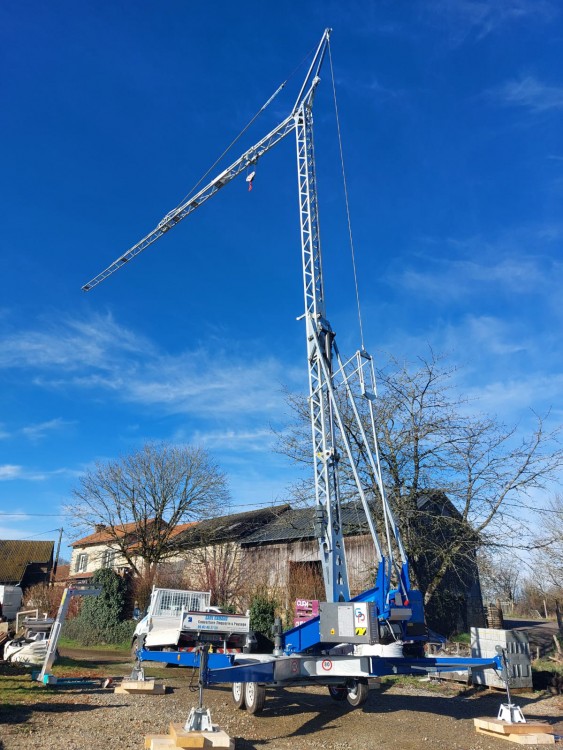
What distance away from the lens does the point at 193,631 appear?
10.3 meters

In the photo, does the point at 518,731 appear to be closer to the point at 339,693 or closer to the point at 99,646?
the point at 339,693

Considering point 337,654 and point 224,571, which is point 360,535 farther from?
point 337,654

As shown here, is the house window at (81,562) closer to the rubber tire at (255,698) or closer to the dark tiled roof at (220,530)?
the dark tiled roof at (220,530)

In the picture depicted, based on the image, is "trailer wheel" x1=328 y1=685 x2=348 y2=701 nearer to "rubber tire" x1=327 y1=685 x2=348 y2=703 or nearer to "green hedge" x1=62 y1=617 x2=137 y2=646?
"rubber tire" x1=327 y1=685 x2=348 y2=703

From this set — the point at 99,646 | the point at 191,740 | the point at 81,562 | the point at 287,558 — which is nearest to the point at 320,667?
the point at 191,740

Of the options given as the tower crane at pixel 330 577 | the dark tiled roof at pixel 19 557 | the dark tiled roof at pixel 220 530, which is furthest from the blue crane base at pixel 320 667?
the dark tiled roof at pixel 19 557

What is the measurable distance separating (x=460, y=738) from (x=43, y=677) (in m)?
8.75

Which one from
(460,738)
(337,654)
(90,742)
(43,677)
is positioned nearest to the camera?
(90,742)

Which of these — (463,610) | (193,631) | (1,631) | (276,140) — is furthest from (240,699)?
(276,140)

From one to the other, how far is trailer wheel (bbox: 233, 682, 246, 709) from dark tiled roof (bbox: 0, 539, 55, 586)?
1646 inches

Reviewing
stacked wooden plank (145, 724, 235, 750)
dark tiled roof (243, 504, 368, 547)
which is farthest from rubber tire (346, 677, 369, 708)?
dark tiled roof (243, 504, 368, 547)

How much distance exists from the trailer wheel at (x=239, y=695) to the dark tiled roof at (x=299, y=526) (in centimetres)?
827

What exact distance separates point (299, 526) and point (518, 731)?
18167 millimetres

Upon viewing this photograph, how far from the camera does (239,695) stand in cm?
1027
